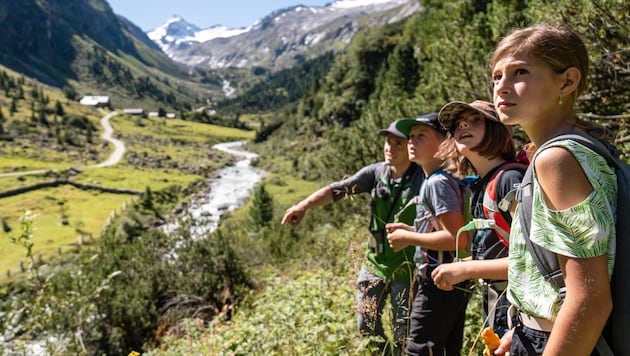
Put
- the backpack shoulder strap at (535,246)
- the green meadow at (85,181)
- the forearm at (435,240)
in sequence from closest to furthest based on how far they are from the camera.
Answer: the backpack shoulder strap at (535,246) < the forearm at (435,240) < the green meadow at (85,181)

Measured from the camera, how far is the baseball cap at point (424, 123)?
9.14 feet

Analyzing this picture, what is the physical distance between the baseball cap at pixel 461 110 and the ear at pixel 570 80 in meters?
0.68

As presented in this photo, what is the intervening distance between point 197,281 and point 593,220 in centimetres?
1012

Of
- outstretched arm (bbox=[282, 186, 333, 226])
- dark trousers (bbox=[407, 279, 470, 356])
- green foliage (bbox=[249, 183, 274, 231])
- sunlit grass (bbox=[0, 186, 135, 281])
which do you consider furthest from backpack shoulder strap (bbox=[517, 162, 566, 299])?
sunlit grass (bbox=[0, 186, 135, 281])

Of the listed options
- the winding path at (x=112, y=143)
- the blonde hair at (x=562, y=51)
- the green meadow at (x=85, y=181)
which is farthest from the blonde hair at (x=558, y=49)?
the winding path at (x=112, y=143)

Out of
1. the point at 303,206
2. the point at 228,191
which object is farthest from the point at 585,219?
the point at 228,191

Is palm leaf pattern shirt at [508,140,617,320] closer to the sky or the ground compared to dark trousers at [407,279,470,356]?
closer to the sky

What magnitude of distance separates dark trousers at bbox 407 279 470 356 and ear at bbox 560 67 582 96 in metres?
1.53

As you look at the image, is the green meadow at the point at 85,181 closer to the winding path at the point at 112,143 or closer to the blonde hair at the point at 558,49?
the winding path at the point at 112,143

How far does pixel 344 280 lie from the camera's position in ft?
18.4

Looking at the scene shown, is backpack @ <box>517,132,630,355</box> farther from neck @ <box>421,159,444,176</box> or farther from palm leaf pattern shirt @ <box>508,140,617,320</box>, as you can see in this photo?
neck @ <box>421,159,444,176</box>

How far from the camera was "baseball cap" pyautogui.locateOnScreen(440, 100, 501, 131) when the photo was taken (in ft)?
6.64

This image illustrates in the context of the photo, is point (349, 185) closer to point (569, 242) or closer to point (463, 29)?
point (569, 242)

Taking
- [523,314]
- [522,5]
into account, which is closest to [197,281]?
[523,314]
